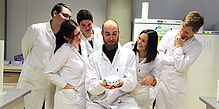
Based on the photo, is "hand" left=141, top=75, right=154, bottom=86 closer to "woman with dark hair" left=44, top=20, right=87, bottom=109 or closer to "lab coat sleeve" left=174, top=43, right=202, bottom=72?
"lab coat sleeve" left=174, top=43, right=202, bottom=72

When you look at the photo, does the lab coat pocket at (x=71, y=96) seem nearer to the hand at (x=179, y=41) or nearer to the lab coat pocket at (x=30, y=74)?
the lab coat pocket at (x=30, y=74)

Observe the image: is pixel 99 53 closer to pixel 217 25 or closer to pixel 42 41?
pixel 42 41

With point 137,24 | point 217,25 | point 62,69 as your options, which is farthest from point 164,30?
point 62,69

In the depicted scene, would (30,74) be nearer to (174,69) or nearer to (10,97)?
(10,97)

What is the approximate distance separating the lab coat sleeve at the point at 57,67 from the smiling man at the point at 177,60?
1.09 metres

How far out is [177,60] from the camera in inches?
93.6

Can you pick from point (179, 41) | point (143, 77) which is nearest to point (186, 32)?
point (179, 41)

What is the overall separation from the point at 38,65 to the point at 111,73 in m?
0.97

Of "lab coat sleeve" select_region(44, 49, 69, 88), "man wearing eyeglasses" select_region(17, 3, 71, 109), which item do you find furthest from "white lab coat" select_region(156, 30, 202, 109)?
"man wearing eyeglasses" select_region(17, 3, 71, 109)

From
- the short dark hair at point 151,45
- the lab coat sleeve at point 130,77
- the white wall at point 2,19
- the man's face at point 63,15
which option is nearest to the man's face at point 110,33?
the lab coat sleeve at point 130,77

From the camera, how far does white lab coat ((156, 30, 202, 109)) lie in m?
2.39

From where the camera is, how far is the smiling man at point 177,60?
93.2 inches

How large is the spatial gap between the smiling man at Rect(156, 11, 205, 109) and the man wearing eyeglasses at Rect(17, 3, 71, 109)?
1.27 m

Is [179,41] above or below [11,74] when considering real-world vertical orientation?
above
